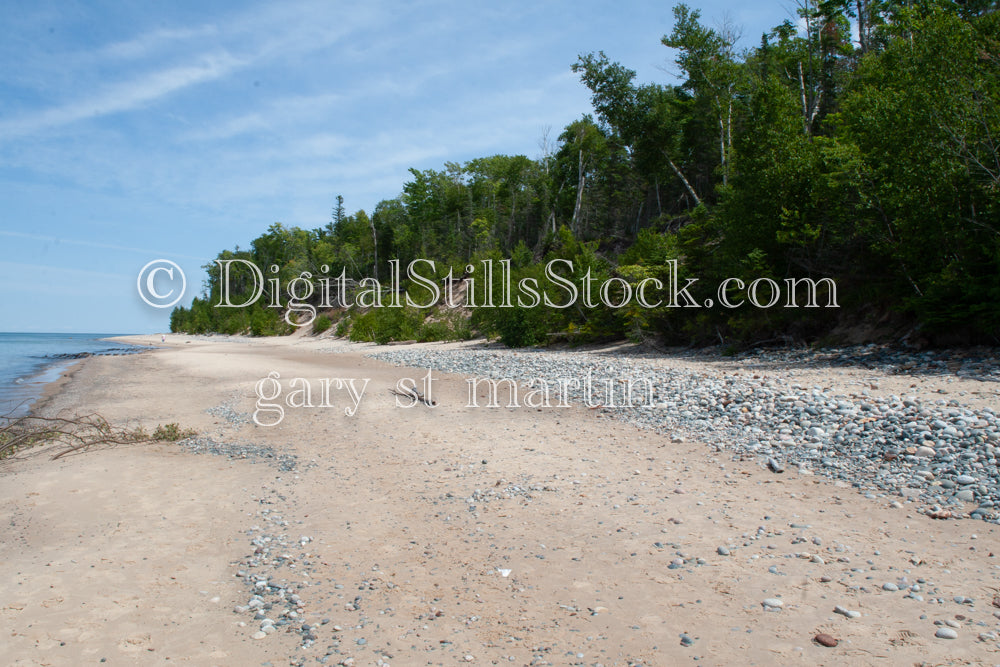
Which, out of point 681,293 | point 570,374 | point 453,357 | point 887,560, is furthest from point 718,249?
point 887,560

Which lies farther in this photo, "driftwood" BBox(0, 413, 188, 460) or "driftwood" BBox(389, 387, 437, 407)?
"driftwood" BBox(389, 387, 437, 407)

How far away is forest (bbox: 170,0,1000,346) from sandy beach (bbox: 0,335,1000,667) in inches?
211

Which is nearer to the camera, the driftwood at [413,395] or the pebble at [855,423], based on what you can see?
the pebble at [855,423]

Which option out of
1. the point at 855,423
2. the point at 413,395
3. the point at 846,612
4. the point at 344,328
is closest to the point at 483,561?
the point at 846,612

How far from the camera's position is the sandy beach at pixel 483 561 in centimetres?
380

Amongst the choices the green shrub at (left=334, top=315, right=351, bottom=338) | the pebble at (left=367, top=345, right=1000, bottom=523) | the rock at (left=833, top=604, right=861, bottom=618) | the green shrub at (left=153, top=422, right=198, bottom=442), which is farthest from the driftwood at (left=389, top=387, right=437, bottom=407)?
the green shrub at (left=334, top=315, right=351, bottom=338)

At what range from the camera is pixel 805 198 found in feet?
52.8

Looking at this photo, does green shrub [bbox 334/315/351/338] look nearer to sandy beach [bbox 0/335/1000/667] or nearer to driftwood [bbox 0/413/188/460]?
driftwood [bbox 0/413/188/460]

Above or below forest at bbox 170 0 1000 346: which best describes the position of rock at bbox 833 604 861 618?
below

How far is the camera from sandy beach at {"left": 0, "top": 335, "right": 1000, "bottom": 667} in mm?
3799

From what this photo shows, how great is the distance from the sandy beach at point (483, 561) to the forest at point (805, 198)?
5.37 meters

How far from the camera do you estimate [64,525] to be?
20.1 feet

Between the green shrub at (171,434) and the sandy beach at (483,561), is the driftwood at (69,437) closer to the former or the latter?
the green shrub at (171,434)

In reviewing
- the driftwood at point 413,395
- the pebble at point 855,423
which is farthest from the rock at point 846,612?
the driftwood at point 413,395
